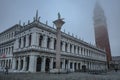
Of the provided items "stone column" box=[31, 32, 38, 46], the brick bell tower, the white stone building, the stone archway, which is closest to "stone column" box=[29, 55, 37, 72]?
the white stone building

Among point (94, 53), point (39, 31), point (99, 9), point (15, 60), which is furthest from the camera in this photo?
point (99, 9)

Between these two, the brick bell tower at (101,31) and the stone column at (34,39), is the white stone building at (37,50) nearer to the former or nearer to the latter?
the stone column at (34,39)

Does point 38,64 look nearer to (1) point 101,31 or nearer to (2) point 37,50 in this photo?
(2) point 37,50

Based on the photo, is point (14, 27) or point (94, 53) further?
point (94, 53)

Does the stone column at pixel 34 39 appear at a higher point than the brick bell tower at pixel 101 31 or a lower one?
lower

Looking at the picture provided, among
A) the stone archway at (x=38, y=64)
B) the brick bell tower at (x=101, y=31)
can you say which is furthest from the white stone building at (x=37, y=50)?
the brick bell tower at (x=101, y=31)

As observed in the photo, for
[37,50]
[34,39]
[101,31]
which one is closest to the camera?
[37,50]

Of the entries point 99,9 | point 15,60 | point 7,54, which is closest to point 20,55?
point 15,60

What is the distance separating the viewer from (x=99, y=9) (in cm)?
6178

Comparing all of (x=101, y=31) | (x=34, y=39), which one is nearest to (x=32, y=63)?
(x=34, y=39)

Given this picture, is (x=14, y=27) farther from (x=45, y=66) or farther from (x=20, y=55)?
(x=45, y=66)

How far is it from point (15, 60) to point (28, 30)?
9.07 meters

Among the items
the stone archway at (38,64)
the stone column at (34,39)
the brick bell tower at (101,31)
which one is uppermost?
the brick bell tower at (101,31)

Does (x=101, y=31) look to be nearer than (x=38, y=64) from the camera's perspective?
No
